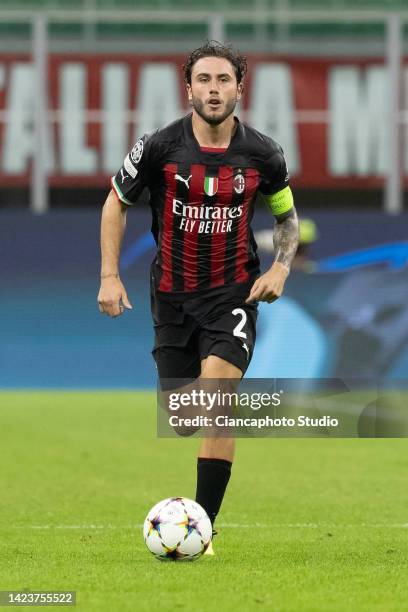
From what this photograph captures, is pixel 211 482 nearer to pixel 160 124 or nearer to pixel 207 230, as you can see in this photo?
pixel 207 230

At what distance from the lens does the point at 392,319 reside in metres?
Result: 15.1

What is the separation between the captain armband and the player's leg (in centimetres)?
83

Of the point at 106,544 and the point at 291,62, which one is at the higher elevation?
the point at 291,62

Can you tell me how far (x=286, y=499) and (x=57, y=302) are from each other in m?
8.45

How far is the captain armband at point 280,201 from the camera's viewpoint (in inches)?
271

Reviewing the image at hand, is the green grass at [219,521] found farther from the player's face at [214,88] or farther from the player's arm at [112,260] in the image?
the player's face at [214,88]

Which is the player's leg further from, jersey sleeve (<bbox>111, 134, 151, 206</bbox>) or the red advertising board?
the red advertising board

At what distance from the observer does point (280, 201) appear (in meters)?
6.89

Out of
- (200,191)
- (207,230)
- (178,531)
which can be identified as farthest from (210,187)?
(178,531)

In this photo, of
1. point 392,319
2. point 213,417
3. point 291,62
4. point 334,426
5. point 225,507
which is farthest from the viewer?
point 291,62

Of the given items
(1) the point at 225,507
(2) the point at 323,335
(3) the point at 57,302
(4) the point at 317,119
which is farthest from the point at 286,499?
(4) the point at 317,119

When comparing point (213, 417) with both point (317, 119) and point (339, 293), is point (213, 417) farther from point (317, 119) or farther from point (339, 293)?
point (317, 119)

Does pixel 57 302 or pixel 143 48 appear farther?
pixel 143 48

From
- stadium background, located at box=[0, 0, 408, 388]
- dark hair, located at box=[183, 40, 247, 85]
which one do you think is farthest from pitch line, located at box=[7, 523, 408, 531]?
stadium background, located at box=[0, 0, 408, 388]
